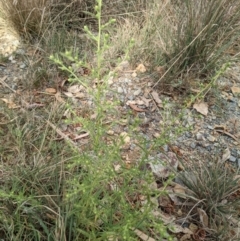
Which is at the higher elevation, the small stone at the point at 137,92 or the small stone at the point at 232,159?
Result: the small stone at the point at 137,92

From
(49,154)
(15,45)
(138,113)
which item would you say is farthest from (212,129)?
(15,45)

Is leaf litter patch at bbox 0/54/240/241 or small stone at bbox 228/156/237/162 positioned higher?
leaf litter patch at bbox 0/54/240/241

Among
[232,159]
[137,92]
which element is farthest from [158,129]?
[232,159]

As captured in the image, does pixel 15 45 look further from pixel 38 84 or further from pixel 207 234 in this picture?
pixel 207 234

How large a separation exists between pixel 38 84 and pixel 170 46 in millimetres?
911

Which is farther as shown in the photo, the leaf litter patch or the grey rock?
the grey rock

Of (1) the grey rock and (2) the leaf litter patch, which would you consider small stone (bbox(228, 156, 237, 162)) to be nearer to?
(2) the leaf litter patch

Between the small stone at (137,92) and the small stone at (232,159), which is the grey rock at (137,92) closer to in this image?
the small stone at (137,92)

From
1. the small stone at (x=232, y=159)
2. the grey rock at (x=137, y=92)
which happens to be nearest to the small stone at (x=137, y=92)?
the grey rock at (x=137, y=92)

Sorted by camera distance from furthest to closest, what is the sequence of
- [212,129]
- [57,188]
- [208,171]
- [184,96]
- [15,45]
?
[15,45] → [184,96] → [212,129] → [208,171] → [57,188]

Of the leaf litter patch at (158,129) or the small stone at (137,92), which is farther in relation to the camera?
the small stone at (137,92)

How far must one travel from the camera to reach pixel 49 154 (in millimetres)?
1888

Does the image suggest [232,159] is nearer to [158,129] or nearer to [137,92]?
[158,129]

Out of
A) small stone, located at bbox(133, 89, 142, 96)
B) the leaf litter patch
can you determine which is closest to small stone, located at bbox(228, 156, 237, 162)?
the leaf litter patch
